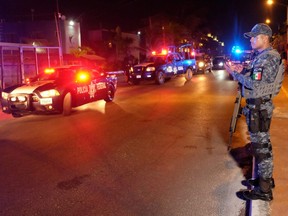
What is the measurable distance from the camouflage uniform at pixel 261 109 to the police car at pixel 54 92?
24.2ft

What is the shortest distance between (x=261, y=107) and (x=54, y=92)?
303 inches

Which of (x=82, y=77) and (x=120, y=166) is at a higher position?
(x=82, y=77)

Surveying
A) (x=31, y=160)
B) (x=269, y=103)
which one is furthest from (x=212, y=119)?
(x=269, y=103)

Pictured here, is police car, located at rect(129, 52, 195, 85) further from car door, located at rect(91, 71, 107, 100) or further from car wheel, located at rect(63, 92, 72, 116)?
car wheel, located at rect(63, 92, 72, 116)

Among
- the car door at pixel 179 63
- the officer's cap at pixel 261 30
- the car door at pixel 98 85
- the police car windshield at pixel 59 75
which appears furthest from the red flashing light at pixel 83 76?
the car door at pixel 179 63

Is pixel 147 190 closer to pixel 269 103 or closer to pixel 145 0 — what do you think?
pixel 269 103

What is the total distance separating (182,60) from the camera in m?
25.3

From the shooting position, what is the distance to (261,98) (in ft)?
13.7

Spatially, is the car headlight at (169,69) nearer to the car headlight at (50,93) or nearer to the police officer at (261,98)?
the car headlight at (50,93)

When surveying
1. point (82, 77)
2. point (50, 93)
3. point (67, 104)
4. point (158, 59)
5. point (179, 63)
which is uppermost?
point (158, 59)

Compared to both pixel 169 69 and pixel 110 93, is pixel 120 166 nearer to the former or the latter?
pixel 110 93

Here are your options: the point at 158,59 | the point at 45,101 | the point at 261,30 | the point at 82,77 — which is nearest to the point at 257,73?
the point at 261,30

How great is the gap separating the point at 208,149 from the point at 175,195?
93.0 inches

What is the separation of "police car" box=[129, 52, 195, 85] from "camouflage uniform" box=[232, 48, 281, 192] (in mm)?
18179
